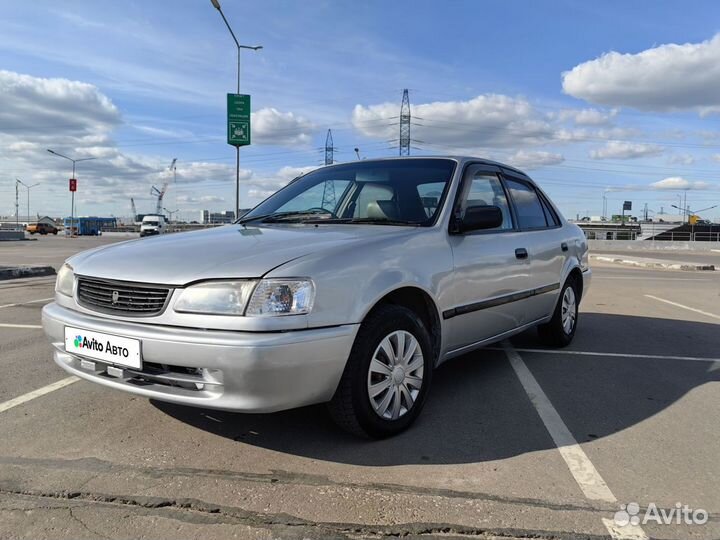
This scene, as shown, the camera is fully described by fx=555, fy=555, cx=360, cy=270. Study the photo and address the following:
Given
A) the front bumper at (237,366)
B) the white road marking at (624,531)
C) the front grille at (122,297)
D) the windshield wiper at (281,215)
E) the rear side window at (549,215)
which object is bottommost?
the white road marking at (624,531)

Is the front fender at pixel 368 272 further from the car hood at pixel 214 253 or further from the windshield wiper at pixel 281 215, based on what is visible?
the windshield wiper at pixel 281 215

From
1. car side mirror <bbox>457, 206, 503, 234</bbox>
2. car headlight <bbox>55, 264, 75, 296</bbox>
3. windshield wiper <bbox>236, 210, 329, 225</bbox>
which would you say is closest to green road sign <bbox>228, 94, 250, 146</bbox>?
windshield wiper <bbox>236, 210, 329, 225</bbox>

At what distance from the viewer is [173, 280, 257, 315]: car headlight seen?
2.62 m

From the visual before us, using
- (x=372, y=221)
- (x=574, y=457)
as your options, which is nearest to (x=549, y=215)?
(x=372, y=221)

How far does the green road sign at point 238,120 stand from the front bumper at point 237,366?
21.9 m

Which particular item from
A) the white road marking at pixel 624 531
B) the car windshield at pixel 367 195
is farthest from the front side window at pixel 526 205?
the white road marking at pixel 624 531

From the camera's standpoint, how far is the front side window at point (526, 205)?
480 centimetres

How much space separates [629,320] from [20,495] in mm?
7116

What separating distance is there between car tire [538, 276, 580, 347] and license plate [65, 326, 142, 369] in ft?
12.9

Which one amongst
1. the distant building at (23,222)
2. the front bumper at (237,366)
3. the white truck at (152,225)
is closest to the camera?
the front bumper at (237,366)

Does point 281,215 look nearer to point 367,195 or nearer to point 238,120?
point 367,195

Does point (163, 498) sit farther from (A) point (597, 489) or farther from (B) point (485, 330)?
(B) point (485, 330)

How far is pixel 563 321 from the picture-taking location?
5457 millimetres

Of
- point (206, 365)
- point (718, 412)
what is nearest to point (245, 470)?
point (206, 365)
